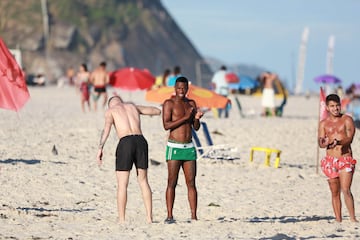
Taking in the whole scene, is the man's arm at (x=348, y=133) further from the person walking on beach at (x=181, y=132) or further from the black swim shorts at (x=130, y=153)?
the black swim shorts at (x=130, y=153)

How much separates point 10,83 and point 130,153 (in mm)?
1846

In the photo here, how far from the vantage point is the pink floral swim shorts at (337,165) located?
1000cm

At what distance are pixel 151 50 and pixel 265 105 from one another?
276ft

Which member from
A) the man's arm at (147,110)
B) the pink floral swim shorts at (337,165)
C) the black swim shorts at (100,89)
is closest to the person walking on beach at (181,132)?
the man's arm at (147,110)

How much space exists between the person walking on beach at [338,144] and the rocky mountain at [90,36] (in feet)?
257

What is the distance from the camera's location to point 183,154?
9.95m

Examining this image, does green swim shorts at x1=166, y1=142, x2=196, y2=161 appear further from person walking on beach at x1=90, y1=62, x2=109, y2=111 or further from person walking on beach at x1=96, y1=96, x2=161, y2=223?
person walking on beach at x1=90, y1=62, x2=109, y2=111

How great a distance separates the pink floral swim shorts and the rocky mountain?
7848 cm

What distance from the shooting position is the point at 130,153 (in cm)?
966

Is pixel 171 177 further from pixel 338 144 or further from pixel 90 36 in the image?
pixel 90 36

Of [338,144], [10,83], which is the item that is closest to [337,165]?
[338,144]

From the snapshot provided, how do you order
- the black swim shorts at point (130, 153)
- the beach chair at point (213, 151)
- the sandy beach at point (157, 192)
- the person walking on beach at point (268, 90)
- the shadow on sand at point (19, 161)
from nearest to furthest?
the sandy beach at point (157, 192) → the black swim shorts at point (130, 153) → the shadow on sand at point (19, 161) → the beach chair at point (213, 151) → the person walking on beach at point (268, 90)

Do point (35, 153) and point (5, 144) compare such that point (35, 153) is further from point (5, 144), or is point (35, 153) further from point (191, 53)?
point (191, 53)

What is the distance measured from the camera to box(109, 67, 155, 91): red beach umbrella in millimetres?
25016
